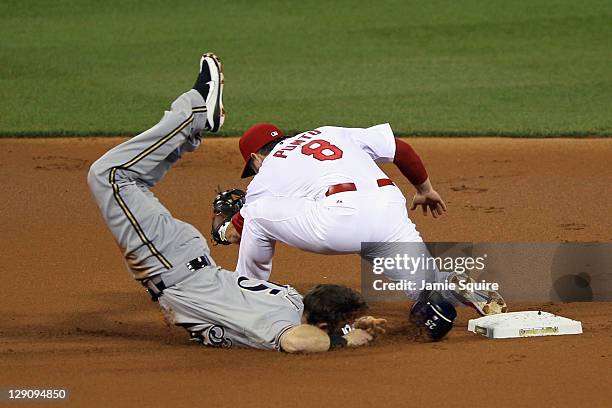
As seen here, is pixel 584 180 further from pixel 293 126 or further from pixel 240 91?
pixel 240 91

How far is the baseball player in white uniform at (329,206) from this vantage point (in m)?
6.77

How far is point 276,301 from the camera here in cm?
648

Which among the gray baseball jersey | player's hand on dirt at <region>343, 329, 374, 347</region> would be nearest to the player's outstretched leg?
the gray baseball jersey

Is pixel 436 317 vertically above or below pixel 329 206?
below

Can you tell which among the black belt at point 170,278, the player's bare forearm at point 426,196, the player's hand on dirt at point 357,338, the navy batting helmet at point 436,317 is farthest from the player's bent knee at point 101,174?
the player's bare forearm at point 426,196

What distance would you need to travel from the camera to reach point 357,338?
6.37 meters

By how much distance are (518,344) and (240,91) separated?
31.3ft

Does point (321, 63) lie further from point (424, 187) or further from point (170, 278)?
point (170, 278)

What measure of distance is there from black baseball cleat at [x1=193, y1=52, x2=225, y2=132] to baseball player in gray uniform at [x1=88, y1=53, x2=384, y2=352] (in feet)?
0.28

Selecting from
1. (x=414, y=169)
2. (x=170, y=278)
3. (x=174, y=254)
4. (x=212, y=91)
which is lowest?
(x=170, y=278)

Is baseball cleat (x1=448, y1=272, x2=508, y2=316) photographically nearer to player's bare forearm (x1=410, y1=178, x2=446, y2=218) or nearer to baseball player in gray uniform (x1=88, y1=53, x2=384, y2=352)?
player's bare forearm (x1=410, y1=178, x2=446, y2=218)

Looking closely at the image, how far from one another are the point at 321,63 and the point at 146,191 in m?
10.6

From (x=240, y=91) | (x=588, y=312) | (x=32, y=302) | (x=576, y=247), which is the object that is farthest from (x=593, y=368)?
(x=240, y=91)

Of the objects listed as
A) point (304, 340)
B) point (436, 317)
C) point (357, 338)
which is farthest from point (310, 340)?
point (436, 317)
